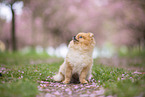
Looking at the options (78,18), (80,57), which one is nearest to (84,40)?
(80,57)

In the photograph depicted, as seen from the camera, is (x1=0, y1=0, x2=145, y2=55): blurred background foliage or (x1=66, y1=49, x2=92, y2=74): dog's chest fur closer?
(x1=66, y1=49, x2=92, y2=74): dog's chest fur

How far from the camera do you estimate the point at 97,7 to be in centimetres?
2708

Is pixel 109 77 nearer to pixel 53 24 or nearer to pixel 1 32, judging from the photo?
pixel 53 24

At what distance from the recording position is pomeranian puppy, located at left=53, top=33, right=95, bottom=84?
15.0 feet

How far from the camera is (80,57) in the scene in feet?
15.0

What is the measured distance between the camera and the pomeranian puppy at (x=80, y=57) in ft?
15.0

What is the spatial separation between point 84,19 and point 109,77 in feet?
68.3

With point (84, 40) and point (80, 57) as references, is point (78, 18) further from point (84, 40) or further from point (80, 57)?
point (80, 57)

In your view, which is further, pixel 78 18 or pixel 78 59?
pixel 78 18

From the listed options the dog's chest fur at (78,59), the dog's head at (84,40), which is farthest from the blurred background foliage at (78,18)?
the dog's chest fur at (78,59)

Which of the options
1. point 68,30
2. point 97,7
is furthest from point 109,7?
point 68,30

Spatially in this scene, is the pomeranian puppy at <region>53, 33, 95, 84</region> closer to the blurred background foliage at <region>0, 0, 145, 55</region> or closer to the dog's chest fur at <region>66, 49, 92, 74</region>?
the dog's chest fur at <region>66, 49, 92, 74</region>

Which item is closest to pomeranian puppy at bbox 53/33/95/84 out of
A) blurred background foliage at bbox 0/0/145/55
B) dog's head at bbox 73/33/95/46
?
dog's head at bbox 73/33/95/46

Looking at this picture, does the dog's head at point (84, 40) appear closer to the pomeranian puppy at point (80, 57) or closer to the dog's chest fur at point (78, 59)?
the pomeranian puppy at point (80, 57)
